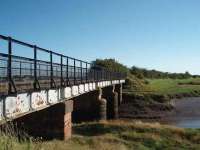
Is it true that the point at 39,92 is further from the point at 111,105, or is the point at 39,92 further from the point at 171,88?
the point at 171,88

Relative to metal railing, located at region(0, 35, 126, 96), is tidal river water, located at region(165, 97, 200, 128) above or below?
below

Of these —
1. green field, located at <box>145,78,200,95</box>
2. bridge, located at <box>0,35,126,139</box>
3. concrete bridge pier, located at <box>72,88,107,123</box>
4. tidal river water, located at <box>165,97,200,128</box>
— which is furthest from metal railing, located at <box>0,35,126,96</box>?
green field, located at <box>145,78,200,95</box>

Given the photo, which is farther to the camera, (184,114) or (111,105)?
(184,114)

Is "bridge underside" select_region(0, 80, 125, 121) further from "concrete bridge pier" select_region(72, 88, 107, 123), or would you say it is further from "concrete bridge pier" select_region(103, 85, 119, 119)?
"concrete bridge pier" select_region(103, 85, 119, 119)

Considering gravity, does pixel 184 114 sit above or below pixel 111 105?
below

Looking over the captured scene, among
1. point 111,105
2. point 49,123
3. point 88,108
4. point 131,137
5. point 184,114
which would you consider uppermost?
point 49,123

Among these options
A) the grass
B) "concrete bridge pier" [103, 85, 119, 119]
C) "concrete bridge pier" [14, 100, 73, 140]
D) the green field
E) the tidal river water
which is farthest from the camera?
the green field

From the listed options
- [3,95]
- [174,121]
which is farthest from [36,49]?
[174,121]

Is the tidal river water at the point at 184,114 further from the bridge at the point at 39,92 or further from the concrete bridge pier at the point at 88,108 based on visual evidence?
the bridge at the point at 39,92

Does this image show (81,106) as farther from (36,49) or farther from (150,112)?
(36,49)

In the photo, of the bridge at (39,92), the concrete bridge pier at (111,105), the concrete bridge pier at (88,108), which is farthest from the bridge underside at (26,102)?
the concrete bridge pier at (111,105)

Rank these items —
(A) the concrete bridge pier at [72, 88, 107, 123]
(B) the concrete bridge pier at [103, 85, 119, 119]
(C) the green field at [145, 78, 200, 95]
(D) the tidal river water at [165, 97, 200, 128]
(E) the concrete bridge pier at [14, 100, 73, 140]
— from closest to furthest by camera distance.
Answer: (E) the concrete bridge pier at [14, 100, 73, 140], (A) the concrete bridge pier at [72, 88, 107, 123], (D) the tidal river water at [165, 97, 200, 128], (B) the concrete bridge pier at [103, 85, 119, 119], (C) the green field at [145, 78, 200, 95]

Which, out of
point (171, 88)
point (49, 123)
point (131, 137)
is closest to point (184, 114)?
point (131, 137)

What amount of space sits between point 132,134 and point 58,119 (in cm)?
751
